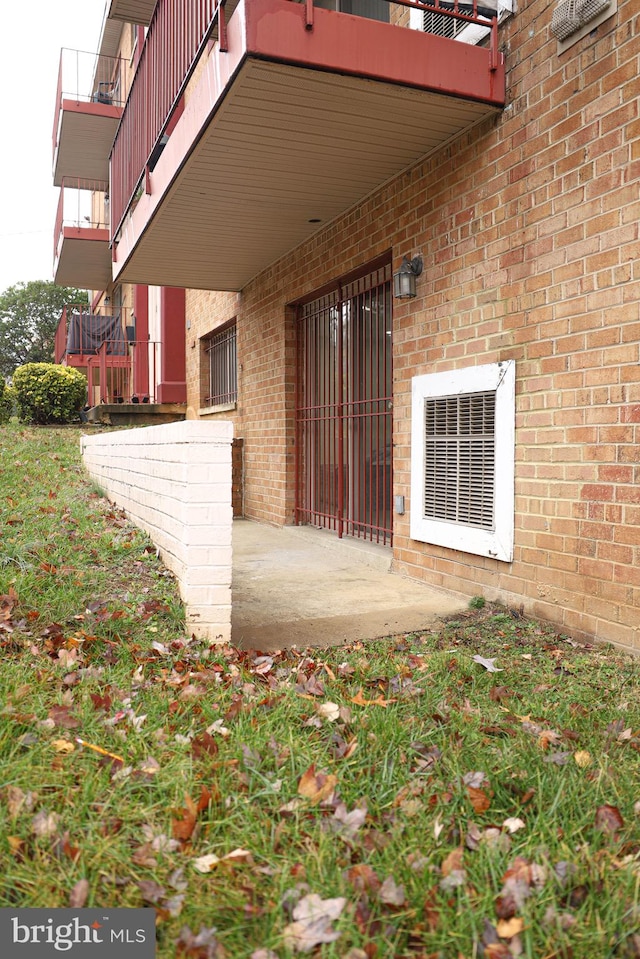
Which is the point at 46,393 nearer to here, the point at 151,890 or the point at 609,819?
the point at 151,890

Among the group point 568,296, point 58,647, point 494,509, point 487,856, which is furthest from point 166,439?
point 487,856

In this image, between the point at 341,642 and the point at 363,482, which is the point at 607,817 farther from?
the point at 363,482

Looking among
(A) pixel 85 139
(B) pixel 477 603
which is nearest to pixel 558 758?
(B) pixel 477 603

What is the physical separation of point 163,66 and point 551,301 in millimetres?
4152

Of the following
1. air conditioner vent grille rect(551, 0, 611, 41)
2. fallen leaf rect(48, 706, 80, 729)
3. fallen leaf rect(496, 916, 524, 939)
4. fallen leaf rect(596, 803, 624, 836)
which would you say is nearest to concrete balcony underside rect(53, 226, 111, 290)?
air conditioner vent grille rect(551, 0, 611, 41)

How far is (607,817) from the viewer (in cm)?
195

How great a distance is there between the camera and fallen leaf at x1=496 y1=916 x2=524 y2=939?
5.04 feet

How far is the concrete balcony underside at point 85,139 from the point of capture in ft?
50.4

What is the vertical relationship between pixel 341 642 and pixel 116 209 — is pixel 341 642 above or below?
below

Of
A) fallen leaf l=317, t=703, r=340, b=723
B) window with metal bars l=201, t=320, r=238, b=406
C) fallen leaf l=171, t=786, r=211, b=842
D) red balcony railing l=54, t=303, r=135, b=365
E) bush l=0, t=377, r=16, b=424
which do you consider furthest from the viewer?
red balcony railing l=54, t=303, r=135, b=365

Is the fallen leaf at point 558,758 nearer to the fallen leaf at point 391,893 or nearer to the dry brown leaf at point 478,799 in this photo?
the dry brown leaf at point 478,799

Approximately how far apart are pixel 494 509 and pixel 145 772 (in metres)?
3.08

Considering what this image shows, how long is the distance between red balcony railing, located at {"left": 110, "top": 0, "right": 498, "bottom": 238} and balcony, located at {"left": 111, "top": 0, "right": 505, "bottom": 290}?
2 centimetres

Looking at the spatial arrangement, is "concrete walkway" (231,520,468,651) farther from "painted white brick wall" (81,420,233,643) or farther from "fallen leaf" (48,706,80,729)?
"fallen leaf" (48,706,80,729)
